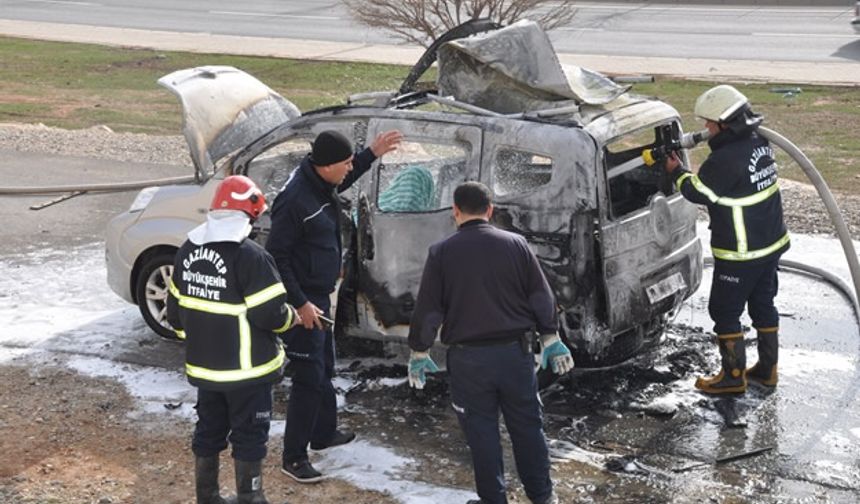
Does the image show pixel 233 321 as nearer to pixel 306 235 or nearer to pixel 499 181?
pixel 306 235

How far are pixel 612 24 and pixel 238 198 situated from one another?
21.9 metres

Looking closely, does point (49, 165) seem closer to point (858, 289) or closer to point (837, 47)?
point (858, 289)

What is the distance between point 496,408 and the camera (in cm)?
566

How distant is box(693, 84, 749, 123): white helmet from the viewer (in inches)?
283

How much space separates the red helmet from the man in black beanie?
506 millimetres

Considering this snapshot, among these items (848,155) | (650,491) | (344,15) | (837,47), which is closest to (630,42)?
(837,47)

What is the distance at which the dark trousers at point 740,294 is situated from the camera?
24.0 ft

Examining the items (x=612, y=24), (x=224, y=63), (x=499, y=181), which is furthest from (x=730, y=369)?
(x=612, y=24)

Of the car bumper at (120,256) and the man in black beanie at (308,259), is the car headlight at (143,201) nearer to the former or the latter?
the car bumper at (120,256)

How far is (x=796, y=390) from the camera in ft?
24.4

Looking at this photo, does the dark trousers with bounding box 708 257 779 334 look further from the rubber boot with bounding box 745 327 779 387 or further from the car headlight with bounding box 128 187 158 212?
the car headlight with bounding box 128 187 158 212

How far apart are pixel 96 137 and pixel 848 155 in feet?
31.0

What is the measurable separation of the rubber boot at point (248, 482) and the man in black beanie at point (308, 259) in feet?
1.65

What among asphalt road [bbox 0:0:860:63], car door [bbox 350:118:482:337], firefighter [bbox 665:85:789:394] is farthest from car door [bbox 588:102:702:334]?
asphalt road [bbox 0:0:860:63]
